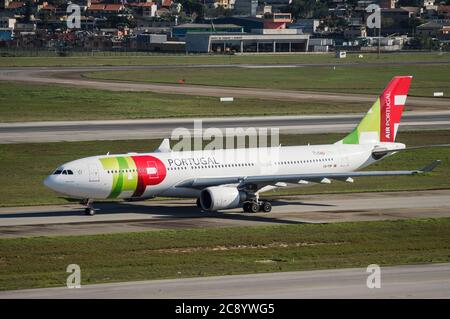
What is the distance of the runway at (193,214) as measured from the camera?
181 ft

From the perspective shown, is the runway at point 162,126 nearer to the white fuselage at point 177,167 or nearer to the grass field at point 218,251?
the white fuselage at point 177,167

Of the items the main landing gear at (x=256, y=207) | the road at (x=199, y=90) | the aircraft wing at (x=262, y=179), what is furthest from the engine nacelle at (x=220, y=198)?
the road at (x=199, y=90)

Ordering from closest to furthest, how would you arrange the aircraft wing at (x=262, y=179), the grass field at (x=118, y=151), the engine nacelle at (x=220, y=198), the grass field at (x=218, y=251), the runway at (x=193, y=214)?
1. the grass field at (x=218, y=251)
2. the runway at (x=193, y=214)
3. the engine nacelle at (x=220, y=198)
4. the aircraft wing at (x=262, y=179)
5. the grass field at (x=118, y=151)

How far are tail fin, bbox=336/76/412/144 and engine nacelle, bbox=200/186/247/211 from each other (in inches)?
462

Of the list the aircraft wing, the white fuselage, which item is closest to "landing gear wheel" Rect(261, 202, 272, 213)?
the aircraft wing

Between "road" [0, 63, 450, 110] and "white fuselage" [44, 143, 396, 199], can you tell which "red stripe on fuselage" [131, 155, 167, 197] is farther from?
"road" [0, 63, 450, 110]

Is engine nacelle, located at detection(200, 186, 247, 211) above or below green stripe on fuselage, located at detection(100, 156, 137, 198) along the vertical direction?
below

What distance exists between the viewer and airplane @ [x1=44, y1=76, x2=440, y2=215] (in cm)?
5778

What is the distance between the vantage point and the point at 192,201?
65438 millimetres

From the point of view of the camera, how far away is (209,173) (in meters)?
61.4

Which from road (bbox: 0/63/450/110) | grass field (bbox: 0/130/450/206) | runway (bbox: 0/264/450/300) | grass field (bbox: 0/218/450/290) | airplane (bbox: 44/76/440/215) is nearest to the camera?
runway (bbox: 0/264/450/300)

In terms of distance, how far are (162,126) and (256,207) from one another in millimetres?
43900

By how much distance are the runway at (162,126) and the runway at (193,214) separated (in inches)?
1215
